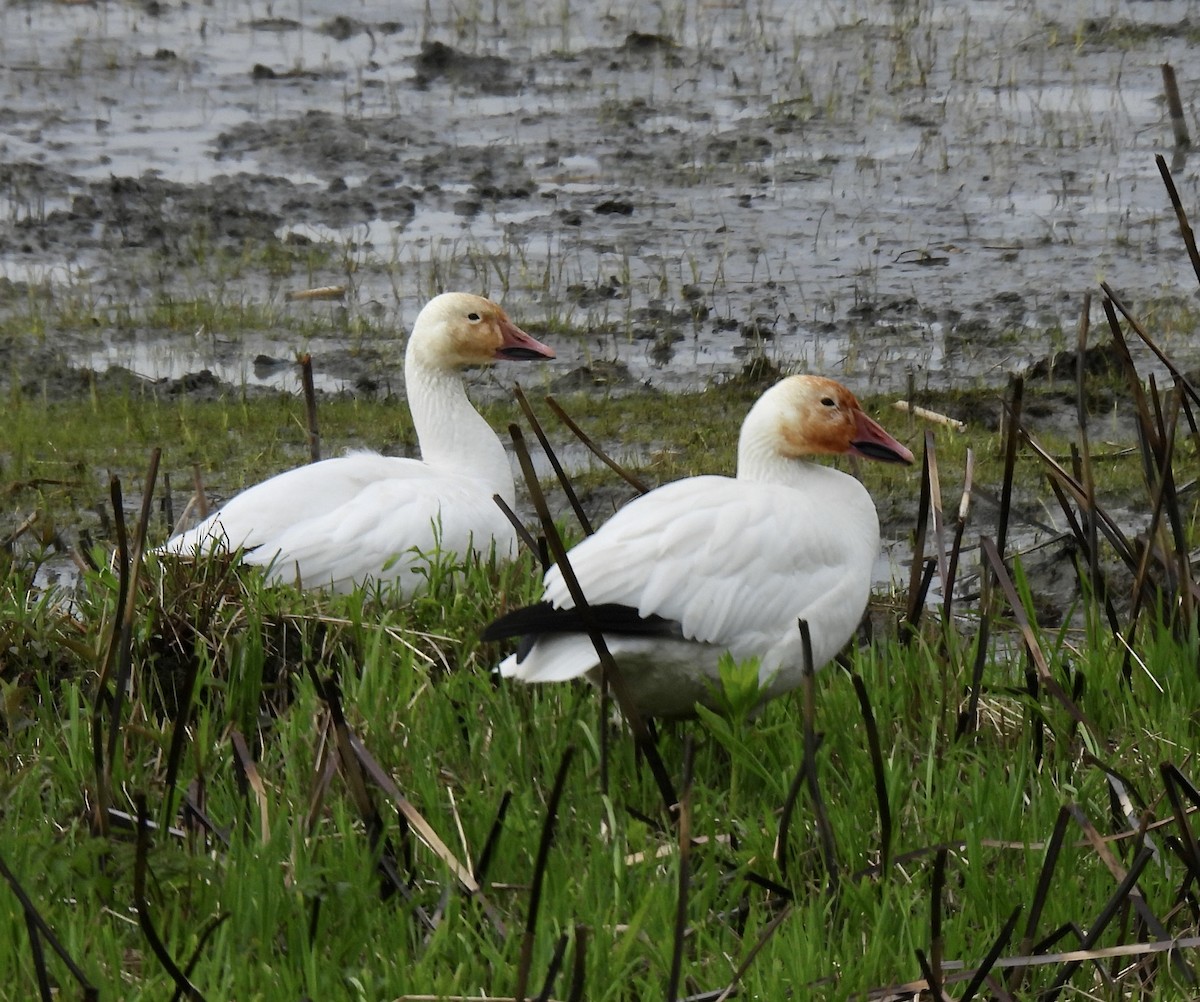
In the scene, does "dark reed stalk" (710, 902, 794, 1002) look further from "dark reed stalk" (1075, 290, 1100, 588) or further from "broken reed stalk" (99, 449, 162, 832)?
"dark reed stalk" (1075, 290, 1100, 588)

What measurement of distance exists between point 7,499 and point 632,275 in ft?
11.6

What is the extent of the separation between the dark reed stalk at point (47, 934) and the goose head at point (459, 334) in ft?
12.2

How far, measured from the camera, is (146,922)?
9.07 ft

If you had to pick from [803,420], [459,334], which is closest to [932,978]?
[803,420]

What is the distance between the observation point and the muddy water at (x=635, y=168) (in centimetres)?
877

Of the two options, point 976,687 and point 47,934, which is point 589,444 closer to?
point 976,687

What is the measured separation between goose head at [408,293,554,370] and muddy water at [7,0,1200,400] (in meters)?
1.70

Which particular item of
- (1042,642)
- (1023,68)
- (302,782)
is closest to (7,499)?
(302,782)

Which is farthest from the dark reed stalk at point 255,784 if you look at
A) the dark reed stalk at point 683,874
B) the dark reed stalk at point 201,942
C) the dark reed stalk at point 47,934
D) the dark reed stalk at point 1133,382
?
the dark reed stalk at point 1133,382

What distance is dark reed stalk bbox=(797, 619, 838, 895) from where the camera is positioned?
2.94 metres

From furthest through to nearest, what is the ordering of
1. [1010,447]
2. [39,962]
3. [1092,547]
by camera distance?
[1092,547] < [1010,447] < [39,962]

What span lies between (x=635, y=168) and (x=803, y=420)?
6.70 meters

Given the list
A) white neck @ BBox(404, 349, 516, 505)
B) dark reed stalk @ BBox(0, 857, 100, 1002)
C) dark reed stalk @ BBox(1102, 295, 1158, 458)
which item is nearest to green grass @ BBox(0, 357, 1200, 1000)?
dark reed stalk @ BBox(0, 857, 100, 1002)

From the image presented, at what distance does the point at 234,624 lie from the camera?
4281 millimetres
